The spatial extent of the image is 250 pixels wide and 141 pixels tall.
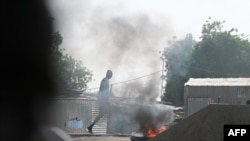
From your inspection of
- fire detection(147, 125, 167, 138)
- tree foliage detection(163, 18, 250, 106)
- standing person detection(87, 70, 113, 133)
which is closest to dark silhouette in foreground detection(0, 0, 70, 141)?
standing person detection(87, 70, 113, 133)

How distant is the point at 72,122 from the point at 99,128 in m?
1.52

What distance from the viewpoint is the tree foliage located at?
112 ft

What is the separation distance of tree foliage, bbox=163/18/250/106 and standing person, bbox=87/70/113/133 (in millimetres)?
20801

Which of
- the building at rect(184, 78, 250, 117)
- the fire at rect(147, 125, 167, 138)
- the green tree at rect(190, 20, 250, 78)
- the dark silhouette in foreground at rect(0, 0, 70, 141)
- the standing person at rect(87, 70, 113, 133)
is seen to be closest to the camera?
the dark silhouette in foreground at rect(0, 0, 70, 141)

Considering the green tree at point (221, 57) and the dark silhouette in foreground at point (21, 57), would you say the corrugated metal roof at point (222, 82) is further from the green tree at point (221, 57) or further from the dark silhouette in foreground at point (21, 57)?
the green tree at point (221, 57)

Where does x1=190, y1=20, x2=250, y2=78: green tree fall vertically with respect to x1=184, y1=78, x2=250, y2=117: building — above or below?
above

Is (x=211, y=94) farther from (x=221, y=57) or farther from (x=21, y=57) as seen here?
(x=221, y=57)

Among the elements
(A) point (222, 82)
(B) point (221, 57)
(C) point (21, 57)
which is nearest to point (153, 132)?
(C) point (21, 57)

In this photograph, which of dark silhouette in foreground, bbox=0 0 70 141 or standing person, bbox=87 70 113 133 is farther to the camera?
standing person, bbox=87 70 113 133

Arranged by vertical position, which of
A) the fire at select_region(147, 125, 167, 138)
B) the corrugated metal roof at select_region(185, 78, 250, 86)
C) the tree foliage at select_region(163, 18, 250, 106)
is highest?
the tree foliage at select_region(163, 18, 250, 106)

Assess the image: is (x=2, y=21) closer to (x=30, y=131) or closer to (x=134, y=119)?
(x=30, y=131)

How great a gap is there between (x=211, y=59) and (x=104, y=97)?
23774mm

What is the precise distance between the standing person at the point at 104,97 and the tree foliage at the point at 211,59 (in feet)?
68.2

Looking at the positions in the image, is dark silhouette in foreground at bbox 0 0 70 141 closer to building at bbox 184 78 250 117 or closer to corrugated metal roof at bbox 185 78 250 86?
building at bbox 184 78 250 117
